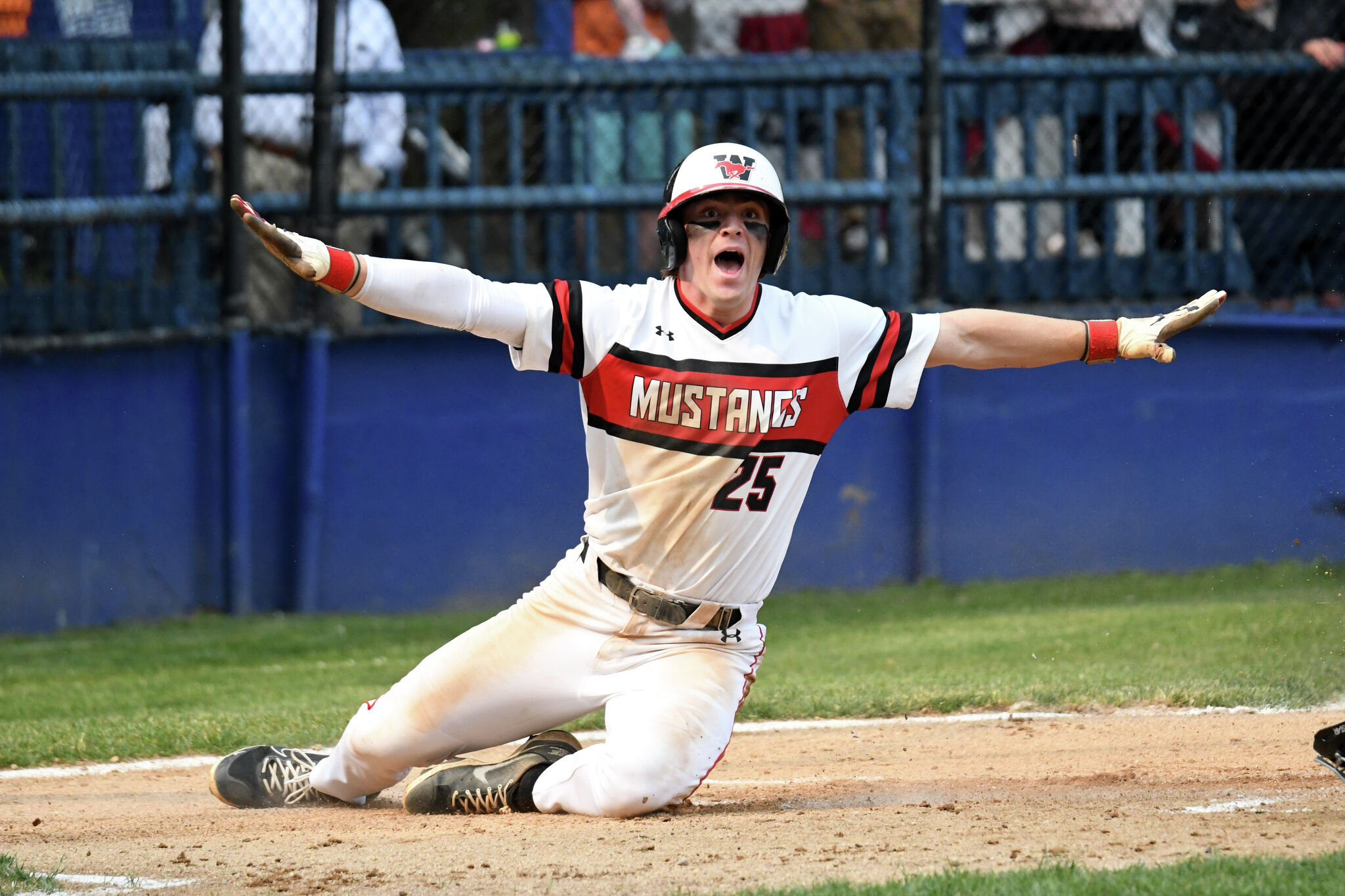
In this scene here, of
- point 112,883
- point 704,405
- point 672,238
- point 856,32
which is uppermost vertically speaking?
point 856,32

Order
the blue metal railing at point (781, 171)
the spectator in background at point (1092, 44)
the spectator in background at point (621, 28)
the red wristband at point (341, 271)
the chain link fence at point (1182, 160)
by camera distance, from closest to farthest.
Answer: the red wristband at point (341, 271), the blue metal railing at point (781, 171), the chain link fence at point (1182, 160), the spectator in background at point (1092, 44), the spectator in background at point (621, 28)

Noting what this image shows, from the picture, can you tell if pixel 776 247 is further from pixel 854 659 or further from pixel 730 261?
pixel 854 659

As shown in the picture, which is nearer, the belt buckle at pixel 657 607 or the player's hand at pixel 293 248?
the player's hand at pixel 293 248

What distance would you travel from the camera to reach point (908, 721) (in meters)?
6.53

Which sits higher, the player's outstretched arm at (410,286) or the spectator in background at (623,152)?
the spectator in background at (623,152)

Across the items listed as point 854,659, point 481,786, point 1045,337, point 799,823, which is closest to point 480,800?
point 481,786

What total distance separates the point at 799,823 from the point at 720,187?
1.79 m

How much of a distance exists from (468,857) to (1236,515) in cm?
673

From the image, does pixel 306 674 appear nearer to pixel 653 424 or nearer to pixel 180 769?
pixel 180 769

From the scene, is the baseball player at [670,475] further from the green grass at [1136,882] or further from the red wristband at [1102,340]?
the green grass at [1136,882]

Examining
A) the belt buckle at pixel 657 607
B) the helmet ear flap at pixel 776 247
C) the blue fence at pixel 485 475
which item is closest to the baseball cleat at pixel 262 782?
the belt buckle at pixel 657 607

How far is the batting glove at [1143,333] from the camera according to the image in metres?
4.94

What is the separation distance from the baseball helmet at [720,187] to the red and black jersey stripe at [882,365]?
40 centimetres

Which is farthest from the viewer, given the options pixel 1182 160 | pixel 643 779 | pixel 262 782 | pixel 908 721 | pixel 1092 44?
pixel 1092 44
